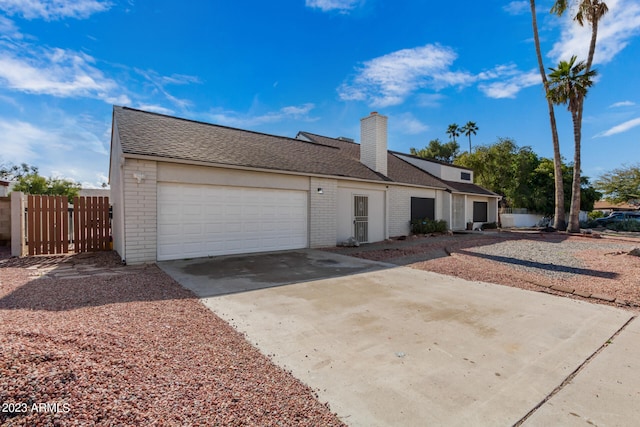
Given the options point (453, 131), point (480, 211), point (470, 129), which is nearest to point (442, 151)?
point (453, 131)

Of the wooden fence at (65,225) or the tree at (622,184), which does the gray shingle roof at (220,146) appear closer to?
the wooden fence at (65,225)

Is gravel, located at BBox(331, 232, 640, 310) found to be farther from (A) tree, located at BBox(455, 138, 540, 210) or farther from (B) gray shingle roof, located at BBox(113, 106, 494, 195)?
(A) tree, located at BBox(455, 138, 540, 210)

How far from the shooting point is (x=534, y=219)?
27.2m

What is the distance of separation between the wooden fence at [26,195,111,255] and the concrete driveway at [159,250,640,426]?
5.80m

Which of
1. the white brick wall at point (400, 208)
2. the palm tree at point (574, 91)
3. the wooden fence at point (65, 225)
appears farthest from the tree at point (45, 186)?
the palm tree at point (574, 91)

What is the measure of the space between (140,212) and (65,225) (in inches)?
145

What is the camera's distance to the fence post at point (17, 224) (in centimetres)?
830

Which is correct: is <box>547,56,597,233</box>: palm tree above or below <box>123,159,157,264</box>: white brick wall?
above

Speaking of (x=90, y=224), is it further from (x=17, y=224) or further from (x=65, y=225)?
(x=17, y=224)

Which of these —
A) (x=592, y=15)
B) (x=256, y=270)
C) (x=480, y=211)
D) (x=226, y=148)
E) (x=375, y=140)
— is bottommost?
(x=256, y=270)

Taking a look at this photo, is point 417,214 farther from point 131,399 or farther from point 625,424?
point 131,399

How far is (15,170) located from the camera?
32.6m

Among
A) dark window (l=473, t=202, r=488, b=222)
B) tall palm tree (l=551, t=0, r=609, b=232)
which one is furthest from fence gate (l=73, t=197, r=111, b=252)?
tall palm tree (l=551, t=0, r=609, b=232)

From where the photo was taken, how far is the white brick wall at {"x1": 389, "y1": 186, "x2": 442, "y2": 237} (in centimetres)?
1438
